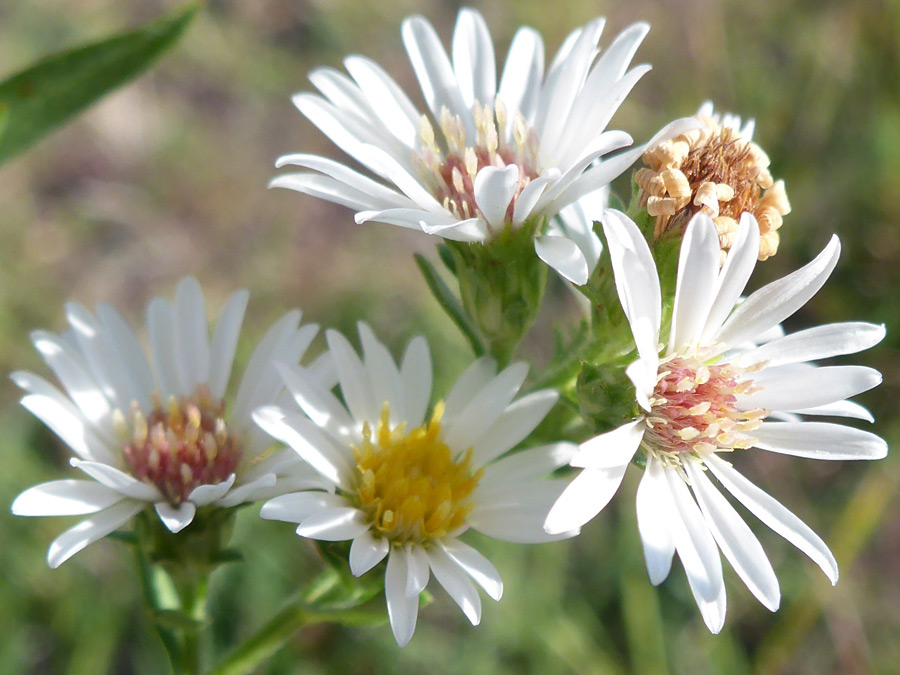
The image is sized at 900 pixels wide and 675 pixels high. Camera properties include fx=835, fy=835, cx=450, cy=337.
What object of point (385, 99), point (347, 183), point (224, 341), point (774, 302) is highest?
point (385, 99)

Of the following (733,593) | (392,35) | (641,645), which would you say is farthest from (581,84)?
(392,35)

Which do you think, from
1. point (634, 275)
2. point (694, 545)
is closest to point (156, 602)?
point (694, 545)

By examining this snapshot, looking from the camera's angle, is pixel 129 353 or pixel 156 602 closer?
pixel 156 602

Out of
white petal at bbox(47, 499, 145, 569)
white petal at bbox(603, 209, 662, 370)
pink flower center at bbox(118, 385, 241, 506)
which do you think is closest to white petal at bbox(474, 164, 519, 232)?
white petal at bbox(603, 209, 662, 370)

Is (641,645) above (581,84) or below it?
below

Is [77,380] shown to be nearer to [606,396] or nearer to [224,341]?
[224,341]

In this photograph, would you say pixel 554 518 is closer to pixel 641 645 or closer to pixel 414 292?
pixel 641 645

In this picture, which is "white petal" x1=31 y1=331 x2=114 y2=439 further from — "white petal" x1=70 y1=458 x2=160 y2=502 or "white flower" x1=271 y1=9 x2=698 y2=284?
"white flower" x1=271 y1=9 x2=698 y2=284
